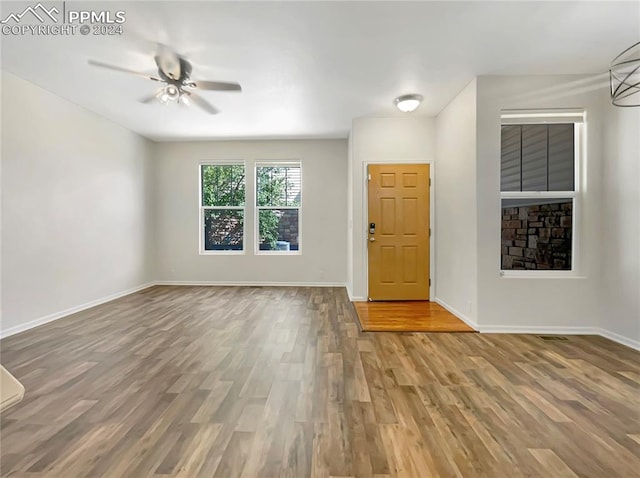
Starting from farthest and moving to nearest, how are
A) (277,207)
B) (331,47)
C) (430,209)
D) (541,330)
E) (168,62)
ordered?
(277,207), (430,209), (541,330), (168,62), (331,47)

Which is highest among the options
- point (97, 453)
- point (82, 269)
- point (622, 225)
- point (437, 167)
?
point (437, 167)

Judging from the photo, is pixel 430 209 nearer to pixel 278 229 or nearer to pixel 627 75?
pixel 627 75

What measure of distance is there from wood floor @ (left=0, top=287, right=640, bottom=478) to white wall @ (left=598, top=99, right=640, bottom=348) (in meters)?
0.31

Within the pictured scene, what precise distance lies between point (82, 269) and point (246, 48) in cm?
370

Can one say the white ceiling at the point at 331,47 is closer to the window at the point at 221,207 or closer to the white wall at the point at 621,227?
the white wall at the point at 621,227

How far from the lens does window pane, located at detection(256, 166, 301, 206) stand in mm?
6098

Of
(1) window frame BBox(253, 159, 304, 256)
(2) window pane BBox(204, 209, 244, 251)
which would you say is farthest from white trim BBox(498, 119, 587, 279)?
(2) window pane BBox(204, 209, 244, 251)

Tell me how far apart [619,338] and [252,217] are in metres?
5.43

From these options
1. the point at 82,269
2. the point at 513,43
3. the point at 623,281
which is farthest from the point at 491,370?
the point at 82,269

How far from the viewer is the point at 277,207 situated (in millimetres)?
6098

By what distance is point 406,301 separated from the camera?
4.78 meters

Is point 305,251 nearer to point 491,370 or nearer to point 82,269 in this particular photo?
point 82,269

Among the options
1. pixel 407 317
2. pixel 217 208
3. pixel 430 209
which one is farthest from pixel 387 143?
pixel 217 208

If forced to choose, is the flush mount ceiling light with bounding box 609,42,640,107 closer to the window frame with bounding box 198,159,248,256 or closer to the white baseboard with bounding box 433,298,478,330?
the white baseboard with bounding box 433,298,478,330
